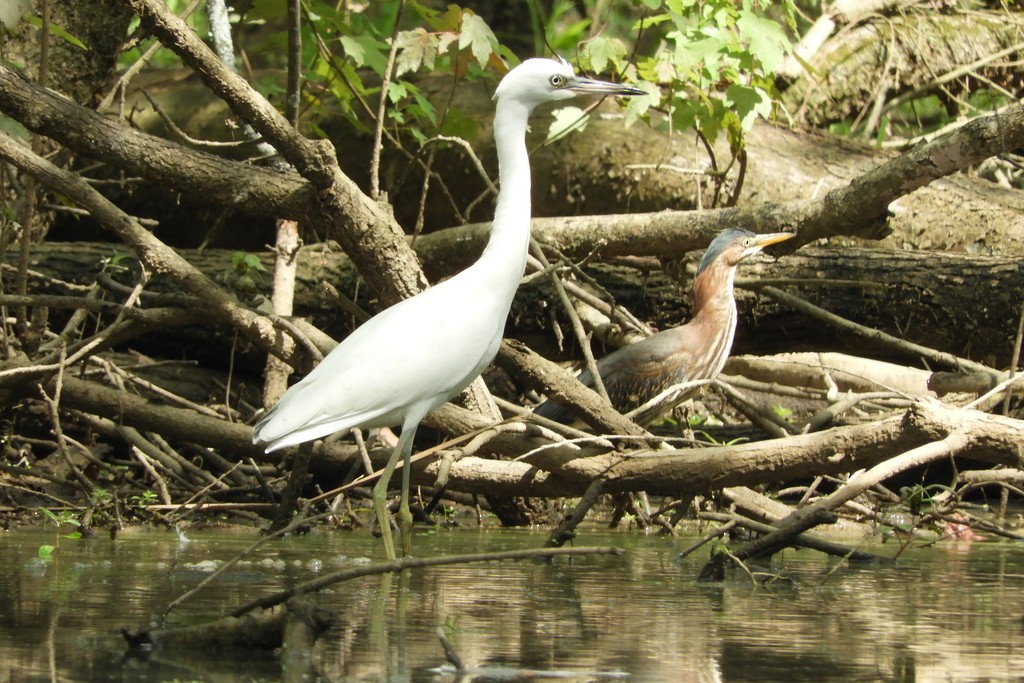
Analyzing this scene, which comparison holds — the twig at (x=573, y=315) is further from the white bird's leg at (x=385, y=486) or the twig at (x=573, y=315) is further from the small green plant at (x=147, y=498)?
the small green plant at (x=147, y=498)

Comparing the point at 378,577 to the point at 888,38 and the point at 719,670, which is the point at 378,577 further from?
the point at 888,38

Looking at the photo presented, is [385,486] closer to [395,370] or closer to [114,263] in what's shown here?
[395,370]

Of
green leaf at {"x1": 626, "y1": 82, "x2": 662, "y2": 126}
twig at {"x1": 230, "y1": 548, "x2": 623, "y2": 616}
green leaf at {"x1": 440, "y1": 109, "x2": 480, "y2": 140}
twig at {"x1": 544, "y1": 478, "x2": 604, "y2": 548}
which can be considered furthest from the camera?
green leaf at {"x1": 440, "y1": 109, "x2": 480, "y2": 140}

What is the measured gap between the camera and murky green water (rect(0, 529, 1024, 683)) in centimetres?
291

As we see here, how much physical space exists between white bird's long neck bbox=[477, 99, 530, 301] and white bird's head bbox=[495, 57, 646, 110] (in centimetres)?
10

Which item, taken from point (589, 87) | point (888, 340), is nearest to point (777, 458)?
point (589, 87)

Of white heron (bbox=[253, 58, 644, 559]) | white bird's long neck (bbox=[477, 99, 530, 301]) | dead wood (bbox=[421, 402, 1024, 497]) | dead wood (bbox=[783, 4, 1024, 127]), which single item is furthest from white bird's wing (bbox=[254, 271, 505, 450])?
dead wood (bbox=[783, 4, 1024, 127])

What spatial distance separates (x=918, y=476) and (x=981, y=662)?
13.7 ft

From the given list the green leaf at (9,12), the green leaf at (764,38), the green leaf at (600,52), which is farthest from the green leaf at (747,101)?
the green leaf at (9,12)

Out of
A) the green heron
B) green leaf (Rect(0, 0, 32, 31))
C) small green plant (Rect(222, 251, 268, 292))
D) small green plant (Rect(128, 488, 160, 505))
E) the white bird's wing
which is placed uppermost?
green leaf (Rect(0, 0, 32, 31))

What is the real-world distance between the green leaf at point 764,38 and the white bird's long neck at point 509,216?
6.55 feet

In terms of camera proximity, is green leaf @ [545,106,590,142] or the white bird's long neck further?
green leaf @ [545,106,590,142]

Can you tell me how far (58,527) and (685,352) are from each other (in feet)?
11.7

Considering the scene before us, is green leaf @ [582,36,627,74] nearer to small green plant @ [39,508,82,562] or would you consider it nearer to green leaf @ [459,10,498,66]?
green leaf @ [459,10,498,66]
